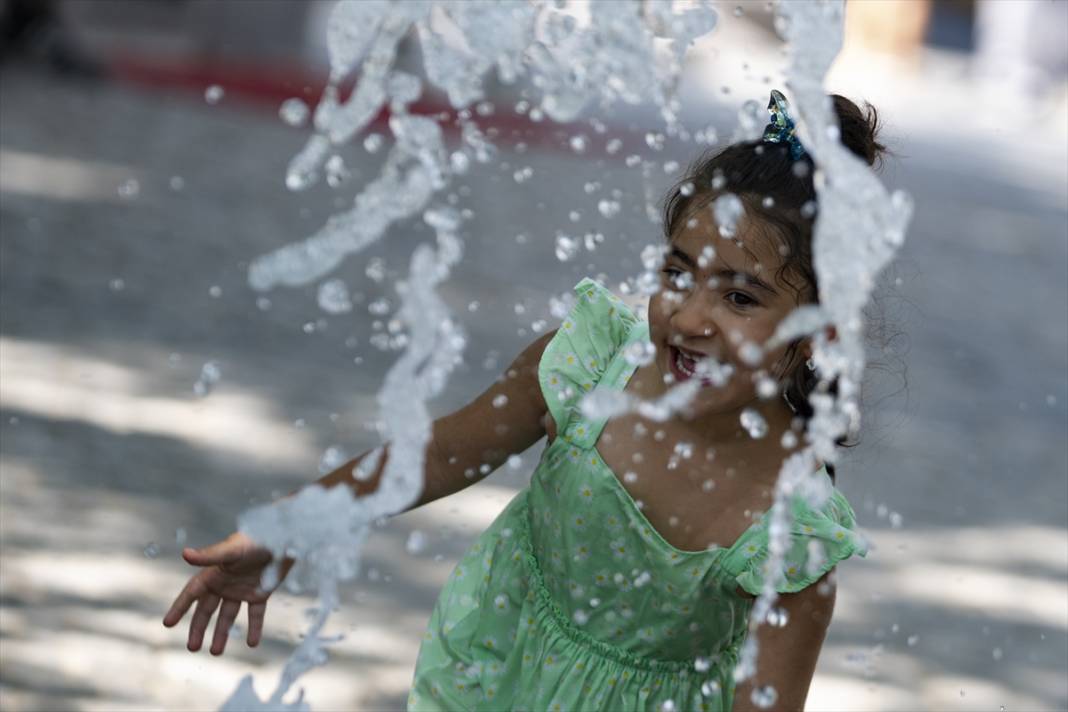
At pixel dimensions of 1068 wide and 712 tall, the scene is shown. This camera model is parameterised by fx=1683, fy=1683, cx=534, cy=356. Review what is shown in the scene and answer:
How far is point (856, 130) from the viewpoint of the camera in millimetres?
1796

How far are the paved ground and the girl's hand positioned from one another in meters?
0.72

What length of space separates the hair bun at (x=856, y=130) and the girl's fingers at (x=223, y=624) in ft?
2.79

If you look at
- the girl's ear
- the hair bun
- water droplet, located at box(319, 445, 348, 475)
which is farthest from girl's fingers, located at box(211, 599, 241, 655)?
water droplet, located at box(319, 445, 348, 475)

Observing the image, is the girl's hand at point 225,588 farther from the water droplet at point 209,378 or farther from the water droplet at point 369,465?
the water droplet at point 209,378

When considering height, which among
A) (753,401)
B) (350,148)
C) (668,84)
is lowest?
(753,401)

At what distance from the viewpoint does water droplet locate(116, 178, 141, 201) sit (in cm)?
584

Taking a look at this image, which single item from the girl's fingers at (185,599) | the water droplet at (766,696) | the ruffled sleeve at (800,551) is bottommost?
the water droplet at (766,696)

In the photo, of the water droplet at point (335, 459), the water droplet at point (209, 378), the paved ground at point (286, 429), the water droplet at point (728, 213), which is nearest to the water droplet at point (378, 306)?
the paved ground at point (286, 429)

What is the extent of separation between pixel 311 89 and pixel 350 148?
118cm

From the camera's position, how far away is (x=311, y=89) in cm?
868

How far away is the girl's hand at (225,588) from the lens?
1.88m

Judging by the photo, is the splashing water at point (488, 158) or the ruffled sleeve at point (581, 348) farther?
the ruffled sleeve at point (581, 348)

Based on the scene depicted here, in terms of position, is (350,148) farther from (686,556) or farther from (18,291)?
(686,556)

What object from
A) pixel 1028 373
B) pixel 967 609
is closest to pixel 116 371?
pixel 967 609
